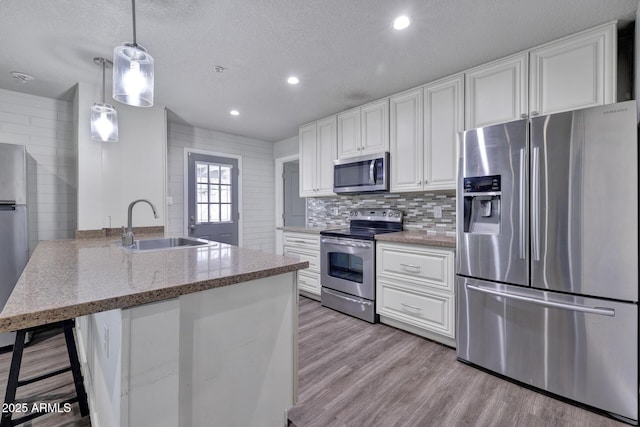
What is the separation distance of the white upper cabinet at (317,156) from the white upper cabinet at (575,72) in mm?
2049

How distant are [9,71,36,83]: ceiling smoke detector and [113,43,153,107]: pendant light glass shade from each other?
1.90m

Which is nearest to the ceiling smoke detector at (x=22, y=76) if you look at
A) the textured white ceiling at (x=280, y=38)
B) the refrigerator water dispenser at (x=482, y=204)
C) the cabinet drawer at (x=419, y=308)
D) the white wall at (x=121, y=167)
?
the textured white ceiling at (x=280, y=38)

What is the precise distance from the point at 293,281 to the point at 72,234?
3046 mm

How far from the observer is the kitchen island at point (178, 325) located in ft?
2.93

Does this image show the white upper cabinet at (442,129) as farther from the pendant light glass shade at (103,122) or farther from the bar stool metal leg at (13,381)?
the bar stool metal leg at (13,381)

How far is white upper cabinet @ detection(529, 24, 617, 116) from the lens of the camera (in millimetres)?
1773

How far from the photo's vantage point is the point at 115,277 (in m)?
1.11

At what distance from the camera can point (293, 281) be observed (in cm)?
144

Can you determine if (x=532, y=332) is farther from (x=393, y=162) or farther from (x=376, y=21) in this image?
(x=376, y=21)

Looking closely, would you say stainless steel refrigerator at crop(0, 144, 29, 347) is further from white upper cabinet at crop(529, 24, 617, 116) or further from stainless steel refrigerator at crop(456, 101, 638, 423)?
white upper cabinet at crop(529, 24, 617, 116)

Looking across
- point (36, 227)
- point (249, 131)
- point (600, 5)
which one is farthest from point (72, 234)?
point (600, 5)

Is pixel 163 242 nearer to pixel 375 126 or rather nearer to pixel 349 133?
pixel 349 133

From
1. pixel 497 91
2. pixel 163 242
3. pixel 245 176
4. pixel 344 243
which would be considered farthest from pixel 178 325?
pixel 245 176

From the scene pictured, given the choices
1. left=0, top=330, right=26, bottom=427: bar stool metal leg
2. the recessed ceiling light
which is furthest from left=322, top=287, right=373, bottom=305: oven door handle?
left=0, top=330, right=26, bottom=427: bar stool metal leg
